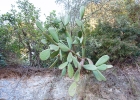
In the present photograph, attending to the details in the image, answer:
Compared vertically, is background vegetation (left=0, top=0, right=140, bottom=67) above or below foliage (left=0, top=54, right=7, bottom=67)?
above

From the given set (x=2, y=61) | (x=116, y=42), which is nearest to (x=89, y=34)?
(x=116, y=42)

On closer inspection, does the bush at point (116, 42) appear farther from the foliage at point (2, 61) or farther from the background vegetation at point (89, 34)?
the foliage at point (2, 61)

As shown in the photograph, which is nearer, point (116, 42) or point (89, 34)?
point (116, 42)

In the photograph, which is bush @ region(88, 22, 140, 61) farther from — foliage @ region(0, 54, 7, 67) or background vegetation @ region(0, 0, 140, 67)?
foliage @ region(0, 54, 7, 67)

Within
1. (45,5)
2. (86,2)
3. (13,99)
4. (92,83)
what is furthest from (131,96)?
(45,5)

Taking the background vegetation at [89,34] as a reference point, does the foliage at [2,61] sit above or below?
below

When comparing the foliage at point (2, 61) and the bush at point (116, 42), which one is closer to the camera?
the bush at point (116, 42)

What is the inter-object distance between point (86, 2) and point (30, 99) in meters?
2.21

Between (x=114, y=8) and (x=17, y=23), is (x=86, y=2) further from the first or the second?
(x=17, y=23)

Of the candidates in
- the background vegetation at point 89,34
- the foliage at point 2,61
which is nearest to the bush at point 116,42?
→ the background vegetation at point 89,34

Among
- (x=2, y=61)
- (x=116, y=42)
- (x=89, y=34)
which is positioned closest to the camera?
(x=116, y=42)

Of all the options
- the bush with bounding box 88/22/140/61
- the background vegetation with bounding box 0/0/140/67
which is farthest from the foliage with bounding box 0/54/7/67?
the bush with bounding box 88/22/140/61

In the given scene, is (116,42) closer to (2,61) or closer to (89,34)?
(89,34)

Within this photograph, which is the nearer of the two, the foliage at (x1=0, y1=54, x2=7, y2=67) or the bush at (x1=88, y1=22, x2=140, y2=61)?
the bush at (x1=88, y1=22, x2=140, y2=61)
